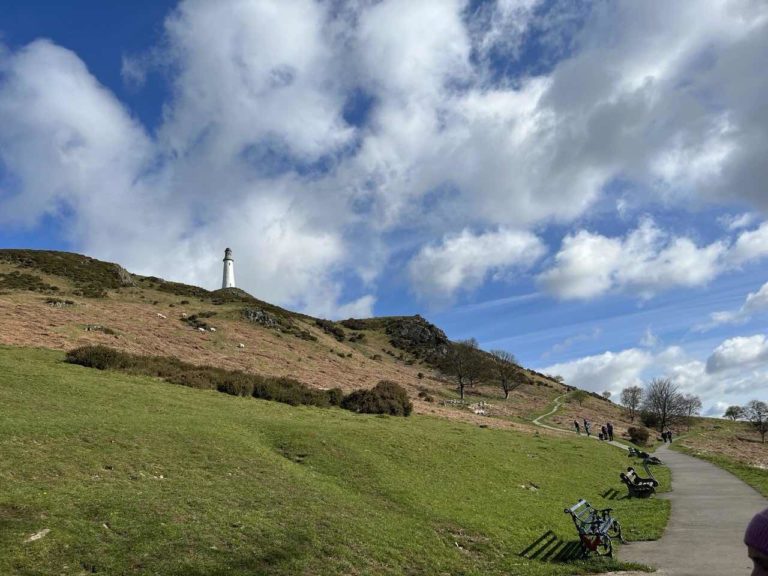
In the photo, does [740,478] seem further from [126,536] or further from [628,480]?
[126,536]

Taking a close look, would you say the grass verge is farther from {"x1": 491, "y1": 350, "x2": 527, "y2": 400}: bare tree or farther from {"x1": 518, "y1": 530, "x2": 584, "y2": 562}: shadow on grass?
{"x1": 491, "y1": 350, "x2": 527, "y2": 400}: bare tree

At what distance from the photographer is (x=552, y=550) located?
14.4m

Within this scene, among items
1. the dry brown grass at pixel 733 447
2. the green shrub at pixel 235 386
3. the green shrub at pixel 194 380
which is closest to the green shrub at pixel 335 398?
the green shrub at pixel 235 386

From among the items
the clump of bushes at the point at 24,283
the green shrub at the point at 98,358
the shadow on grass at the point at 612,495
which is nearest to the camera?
the shadow on grass at the point at 612,495

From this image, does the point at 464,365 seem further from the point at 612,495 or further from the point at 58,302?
the point at 612,495

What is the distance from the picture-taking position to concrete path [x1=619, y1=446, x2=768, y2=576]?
12.6 meters

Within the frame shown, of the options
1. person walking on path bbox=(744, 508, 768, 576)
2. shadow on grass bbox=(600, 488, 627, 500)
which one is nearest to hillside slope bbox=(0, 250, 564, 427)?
shadow on grass bbox=(600, 488, 627, 500)

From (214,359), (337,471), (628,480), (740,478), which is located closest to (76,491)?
(337,471)

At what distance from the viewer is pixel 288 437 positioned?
2295cm

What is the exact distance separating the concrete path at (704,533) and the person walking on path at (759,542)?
10520 millimetres

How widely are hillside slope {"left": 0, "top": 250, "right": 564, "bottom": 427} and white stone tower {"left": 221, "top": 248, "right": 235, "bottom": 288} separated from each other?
96.3ft

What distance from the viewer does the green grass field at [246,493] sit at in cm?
1098

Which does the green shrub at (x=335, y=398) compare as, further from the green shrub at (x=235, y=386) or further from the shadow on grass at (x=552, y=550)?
the shadow on grass at (x=552, y=550)

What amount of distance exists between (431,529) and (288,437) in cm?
995
